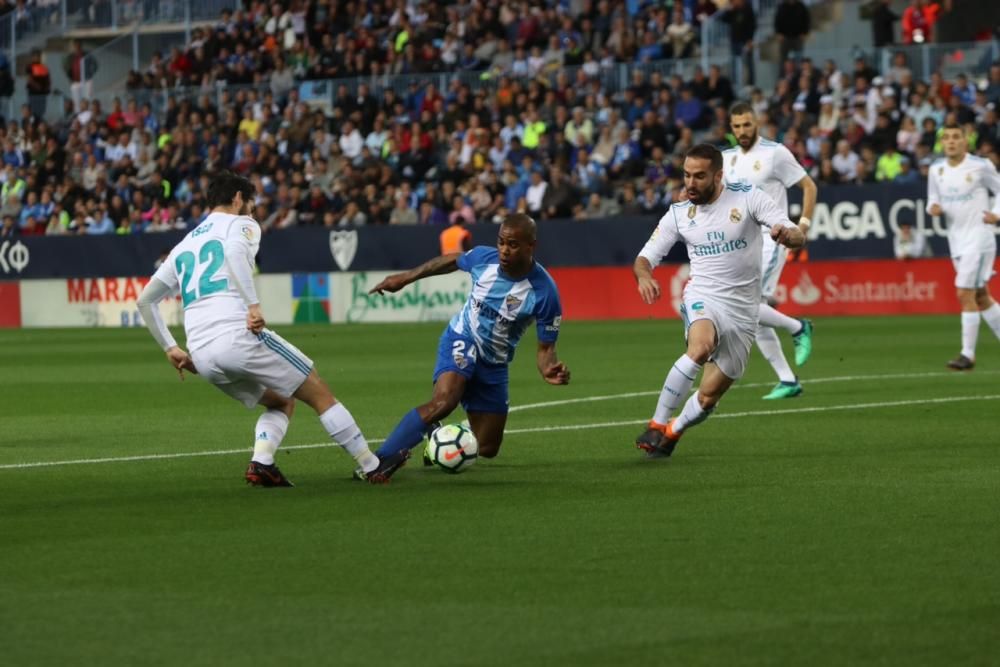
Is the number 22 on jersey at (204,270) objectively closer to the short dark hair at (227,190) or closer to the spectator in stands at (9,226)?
the short dark hair at (227,190)

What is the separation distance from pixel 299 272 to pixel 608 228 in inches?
240

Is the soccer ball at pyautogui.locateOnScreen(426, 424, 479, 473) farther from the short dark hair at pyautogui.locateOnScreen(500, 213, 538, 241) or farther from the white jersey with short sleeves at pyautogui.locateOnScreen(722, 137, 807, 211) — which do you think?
the white jersey with short sleeves at pyautogui.locateOnScreen(722, 137, 807, 211)

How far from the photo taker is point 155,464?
11.4 meters

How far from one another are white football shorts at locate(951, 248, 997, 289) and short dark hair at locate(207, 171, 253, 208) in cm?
1034

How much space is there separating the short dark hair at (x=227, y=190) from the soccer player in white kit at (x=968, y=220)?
397 inches

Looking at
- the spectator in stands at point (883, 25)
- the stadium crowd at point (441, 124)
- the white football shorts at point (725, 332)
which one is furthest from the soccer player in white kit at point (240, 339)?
the spectator in stands at point (883, 25)

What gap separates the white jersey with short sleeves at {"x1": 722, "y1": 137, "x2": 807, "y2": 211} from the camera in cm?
1554

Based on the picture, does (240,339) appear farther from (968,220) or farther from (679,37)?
(679,37)

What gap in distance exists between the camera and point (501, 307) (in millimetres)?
10727

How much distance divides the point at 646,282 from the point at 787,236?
2.85 feet

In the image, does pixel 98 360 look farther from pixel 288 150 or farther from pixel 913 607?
pixel 913 607

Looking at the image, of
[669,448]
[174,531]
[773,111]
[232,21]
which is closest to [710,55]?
[773,111]

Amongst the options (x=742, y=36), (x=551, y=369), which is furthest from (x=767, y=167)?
(x=742, y=36)

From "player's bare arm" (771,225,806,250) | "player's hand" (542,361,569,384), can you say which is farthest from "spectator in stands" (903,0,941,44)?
"player's hand" (542,361,569,384)
